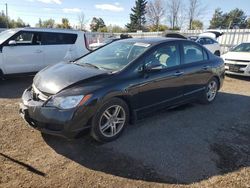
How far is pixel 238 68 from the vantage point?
951cm

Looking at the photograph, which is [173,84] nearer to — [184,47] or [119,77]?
[184,47]

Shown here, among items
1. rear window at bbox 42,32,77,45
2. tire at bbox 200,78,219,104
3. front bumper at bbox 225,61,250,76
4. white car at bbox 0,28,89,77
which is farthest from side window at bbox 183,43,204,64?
rear window at bbox 42,32,77,45

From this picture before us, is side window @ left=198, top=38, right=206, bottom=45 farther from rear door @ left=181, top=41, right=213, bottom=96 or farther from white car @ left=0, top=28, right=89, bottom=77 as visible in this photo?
rear door @ left=181, top=41, right=213, bottom=96

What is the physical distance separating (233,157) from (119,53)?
8.46 ft

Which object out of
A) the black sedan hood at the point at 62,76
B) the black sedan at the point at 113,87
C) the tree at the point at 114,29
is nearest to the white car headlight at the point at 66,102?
the black sedan at the point at 113,87

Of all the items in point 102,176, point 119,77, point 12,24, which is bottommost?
point 102,176

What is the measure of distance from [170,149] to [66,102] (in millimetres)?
1680

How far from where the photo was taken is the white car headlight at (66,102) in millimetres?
3428

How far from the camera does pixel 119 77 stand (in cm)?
394

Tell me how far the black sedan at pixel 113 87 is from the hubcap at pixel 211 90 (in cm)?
54

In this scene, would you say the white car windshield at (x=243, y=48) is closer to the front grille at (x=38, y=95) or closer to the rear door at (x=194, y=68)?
the rear door at (x=194, y=68)

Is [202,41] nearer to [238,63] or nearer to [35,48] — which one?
[238,63]

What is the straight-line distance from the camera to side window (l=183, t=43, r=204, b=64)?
17.3 ft

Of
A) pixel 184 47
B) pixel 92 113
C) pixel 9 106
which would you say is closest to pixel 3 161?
pixel 92 113
